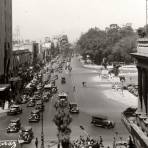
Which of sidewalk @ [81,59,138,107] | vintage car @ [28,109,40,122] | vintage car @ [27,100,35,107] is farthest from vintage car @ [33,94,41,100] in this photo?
vintage car @ [28,109,40,122]

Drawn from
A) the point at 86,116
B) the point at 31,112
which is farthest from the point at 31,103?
the point at 86,116

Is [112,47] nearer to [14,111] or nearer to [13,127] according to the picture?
[14,111]

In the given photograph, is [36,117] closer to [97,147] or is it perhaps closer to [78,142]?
[78,142]

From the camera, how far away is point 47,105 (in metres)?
65.7

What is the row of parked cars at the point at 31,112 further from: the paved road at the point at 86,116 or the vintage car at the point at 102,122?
the vintage car at the point at 102,122

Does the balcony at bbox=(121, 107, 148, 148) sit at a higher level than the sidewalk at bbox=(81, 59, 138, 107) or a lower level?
higher

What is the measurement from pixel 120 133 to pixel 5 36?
1945 inches

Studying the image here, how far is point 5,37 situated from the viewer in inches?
3452

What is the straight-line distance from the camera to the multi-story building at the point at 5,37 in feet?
272

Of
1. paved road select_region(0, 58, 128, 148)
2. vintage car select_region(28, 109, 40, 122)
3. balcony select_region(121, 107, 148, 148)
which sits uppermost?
balcony select_region(121, 107, 148, 148)

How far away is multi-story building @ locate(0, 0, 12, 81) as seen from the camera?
272 ft

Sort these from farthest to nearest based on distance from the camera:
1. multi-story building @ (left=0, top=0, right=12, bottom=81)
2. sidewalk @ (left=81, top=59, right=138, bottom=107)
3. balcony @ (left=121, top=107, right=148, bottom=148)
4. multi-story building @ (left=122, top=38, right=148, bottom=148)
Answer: multi-story building @ (left=0, top=0, right=12, bottom=81), sidewalk @ (left=81, top=59, right=138, bottom=107), multi-story building @ (left=122, top=38, right=148, bottom=148), balcony @ (left=121, top=107, right=148, bottom=148)

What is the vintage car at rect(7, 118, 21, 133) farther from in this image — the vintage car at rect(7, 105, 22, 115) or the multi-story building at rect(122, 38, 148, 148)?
the multi-story building at rect(122, 38, 148, 148)

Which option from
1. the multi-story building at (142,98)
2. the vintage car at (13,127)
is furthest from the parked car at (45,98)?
the multi-story building at (142,98)
